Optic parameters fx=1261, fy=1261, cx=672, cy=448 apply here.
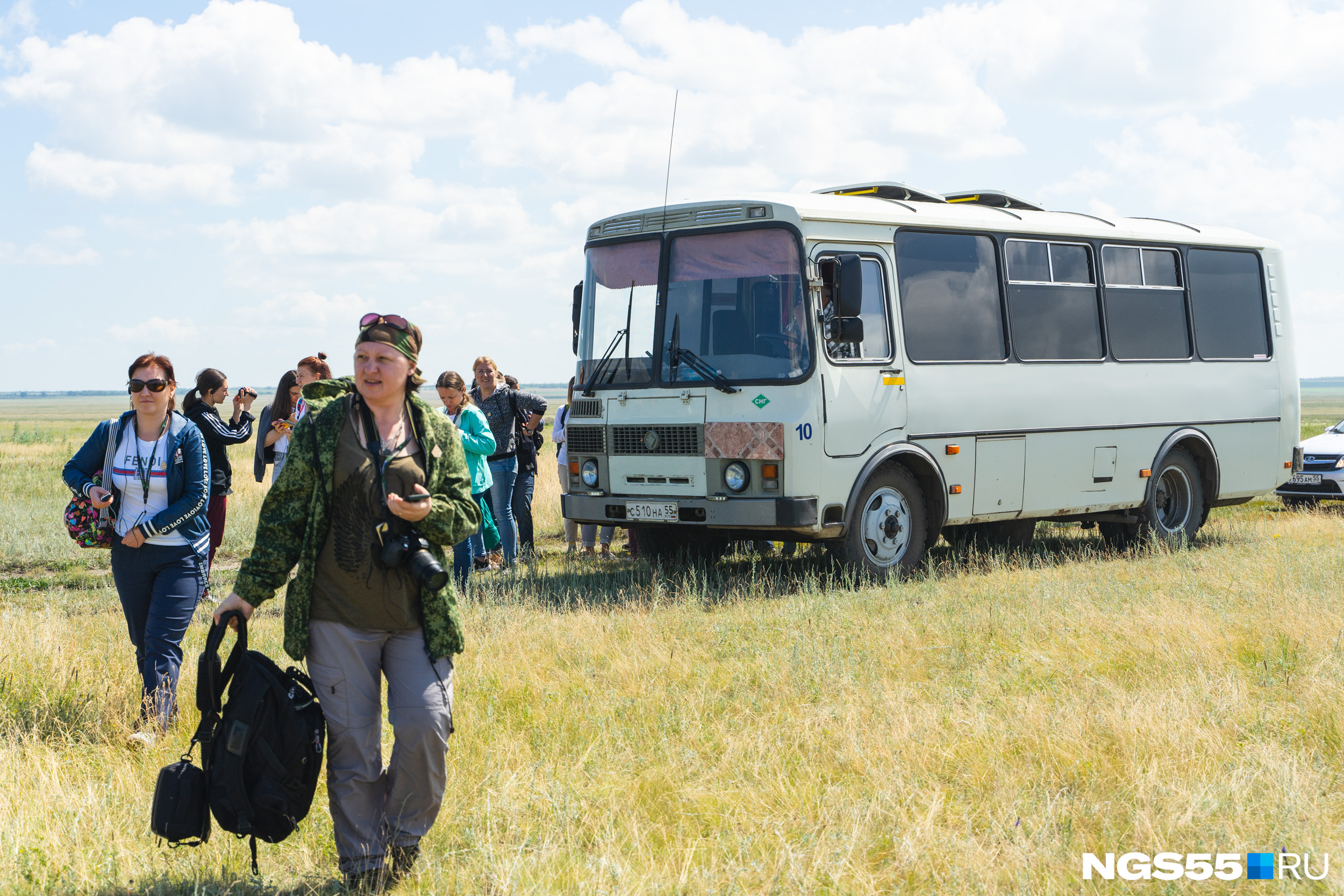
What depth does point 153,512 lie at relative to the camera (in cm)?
583

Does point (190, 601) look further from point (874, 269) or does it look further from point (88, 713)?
point (874, 269)

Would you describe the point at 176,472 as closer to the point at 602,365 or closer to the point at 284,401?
the point at 284,401

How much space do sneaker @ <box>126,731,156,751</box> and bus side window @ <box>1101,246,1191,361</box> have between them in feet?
30.6

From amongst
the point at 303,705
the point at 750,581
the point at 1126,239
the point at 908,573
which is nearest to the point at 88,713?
the point at 303,705

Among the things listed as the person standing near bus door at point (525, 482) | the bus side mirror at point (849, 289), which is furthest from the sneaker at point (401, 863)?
the person standing near bus door at point (525, 482)

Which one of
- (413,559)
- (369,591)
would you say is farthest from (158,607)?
(413,559)

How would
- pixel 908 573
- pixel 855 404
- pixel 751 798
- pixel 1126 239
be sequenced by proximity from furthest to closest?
pixel 1126 239, pixel 908 573, pixel 855 404, pixel 751 798

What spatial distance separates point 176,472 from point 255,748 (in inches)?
92.8

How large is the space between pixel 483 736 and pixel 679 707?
95 cm

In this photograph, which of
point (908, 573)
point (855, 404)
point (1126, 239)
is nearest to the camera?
point (855, 404)

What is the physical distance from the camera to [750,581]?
10.6 metres

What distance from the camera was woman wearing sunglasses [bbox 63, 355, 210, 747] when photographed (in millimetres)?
5766

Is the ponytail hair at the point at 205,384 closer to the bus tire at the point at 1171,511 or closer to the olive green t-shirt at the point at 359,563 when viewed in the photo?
the olive green t-shirt at the point at 359,563

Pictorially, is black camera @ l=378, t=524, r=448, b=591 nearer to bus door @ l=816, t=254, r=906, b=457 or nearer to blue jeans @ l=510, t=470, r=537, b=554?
bus door @ l=816, t=254, r=906, b=457
